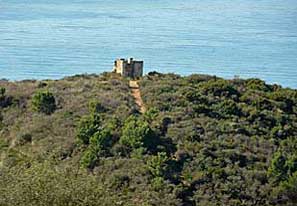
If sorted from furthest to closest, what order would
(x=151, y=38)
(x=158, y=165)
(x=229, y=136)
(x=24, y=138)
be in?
(x=151, y=38)
(x=24, y=138)
(x=229, y=136)
(x=158, y=165)

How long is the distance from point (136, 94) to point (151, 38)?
76.1 feet

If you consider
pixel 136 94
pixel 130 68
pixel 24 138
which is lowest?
pixel 24 138

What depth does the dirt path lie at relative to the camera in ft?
64.6

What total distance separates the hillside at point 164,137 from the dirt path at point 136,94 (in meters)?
0.11

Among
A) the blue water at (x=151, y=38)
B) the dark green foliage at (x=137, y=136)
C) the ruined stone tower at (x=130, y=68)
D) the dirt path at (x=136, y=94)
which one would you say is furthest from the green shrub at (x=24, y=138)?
the blue water at (x=151, y=38)

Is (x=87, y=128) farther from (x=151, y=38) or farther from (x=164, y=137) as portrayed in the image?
(x=151, y=38)

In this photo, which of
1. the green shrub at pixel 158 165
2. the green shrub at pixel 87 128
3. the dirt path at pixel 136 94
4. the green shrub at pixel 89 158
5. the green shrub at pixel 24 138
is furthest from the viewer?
the dirt path at pixel 136 94

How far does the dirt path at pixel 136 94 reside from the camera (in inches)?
776

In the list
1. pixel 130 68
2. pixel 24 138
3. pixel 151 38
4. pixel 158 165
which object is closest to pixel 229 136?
pixel 158 165

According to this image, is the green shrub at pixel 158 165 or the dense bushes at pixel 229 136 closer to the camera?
the dense bushes at pixel 229 136

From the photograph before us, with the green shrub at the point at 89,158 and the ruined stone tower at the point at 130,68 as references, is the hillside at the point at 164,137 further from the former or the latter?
the ruined stone tower at the point at 130,68

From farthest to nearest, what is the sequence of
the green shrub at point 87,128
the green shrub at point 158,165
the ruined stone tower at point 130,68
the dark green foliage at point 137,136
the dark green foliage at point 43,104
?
the ruined stone tower at point 130,68 < the dark green foliage at point 43,104 < the green shrub at point 87,128 < the dark green foliage at point 137,136 < the green shrub at point 158,165

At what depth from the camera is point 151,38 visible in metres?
43.8

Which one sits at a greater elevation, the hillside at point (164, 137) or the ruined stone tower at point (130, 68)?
the ruined stone tower at point (130, 68)
